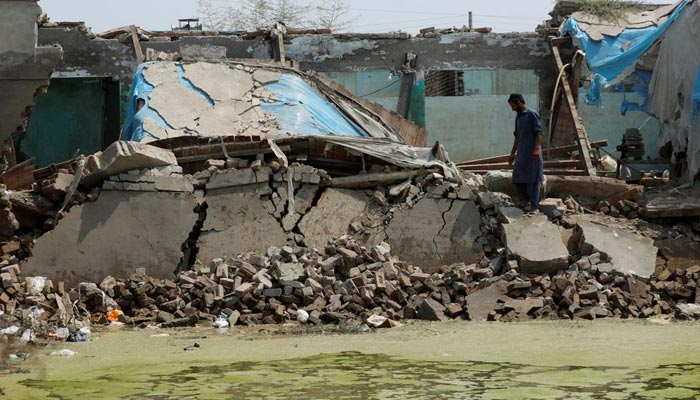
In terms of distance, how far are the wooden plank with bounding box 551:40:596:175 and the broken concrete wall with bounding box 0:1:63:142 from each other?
7.41 m

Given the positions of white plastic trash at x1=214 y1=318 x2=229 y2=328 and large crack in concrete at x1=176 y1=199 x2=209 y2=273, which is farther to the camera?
large crack in concrete at x1=176 y1=199 x2=209 y2=273

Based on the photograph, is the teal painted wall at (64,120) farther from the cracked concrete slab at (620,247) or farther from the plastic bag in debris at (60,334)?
the plastic bag in debris at (60,334)

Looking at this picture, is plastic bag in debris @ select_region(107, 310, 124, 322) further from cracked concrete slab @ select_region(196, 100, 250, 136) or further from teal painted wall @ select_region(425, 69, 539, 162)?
teal painted wall @ select_region(425, 69, 539, 162)

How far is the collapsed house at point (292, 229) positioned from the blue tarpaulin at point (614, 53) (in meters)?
4.86

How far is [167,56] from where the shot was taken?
1538 cm

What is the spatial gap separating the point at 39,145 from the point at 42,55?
8208 mm

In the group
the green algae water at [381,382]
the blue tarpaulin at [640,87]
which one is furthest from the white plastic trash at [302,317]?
the blue tarpaulin at [640,87]

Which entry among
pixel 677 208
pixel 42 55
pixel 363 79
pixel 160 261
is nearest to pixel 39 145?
pixel 363 79

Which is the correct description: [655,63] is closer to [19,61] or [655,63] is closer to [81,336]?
[19,61]

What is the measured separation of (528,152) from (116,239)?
434 centimetres

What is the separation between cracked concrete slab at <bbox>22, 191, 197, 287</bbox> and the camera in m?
11.4

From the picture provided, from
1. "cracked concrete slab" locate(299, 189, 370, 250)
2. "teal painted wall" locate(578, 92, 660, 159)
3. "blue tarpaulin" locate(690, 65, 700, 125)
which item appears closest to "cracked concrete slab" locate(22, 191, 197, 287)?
"cracked concrete slab" locate(299, 189, 370, 250)

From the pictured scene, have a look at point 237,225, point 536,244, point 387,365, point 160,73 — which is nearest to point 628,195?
point 536,244

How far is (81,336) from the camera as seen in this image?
30.9 feet
